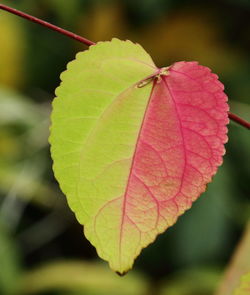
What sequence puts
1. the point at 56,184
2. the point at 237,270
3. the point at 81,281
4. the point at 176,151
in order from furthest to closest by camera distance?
the point at 56,184, the point at 81,281, the point at 237,270, the point at 176,151

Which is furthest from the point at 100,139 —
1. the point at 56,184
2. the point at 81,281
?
the point at 56,184

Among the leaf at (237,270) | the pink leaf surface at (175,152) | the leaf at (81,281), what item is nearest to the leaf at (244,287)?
the pink leaf surface at (175,152)

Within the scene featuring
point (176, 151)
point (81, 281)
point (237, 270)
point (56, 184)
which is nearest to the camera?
point (176, 151)

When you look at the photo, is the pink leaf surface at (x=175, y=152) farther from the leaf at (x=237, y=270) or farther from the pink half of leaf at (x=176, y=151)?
the leaf at (x=237, y=270)

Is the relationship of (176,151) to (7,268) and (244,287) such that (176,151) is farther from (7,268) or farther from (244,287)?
(7,268)

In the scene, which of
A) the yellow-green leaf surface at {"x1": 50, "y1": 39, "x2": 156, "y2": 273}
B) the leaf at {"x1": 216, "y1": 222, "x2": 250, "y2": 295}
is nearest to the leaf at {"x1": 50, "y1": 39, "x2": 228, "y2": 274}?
the yellow-green leaf surface at {"x1": 50, "y1": 39, "x2": 156, "y2": 273}

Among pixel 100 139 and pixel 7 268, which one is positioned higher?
pixel 100 139

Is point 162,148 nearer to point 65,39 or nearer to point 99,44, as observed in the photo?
point 99,44

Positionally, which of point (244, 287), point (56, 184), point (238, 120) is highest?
point (238, 120)
